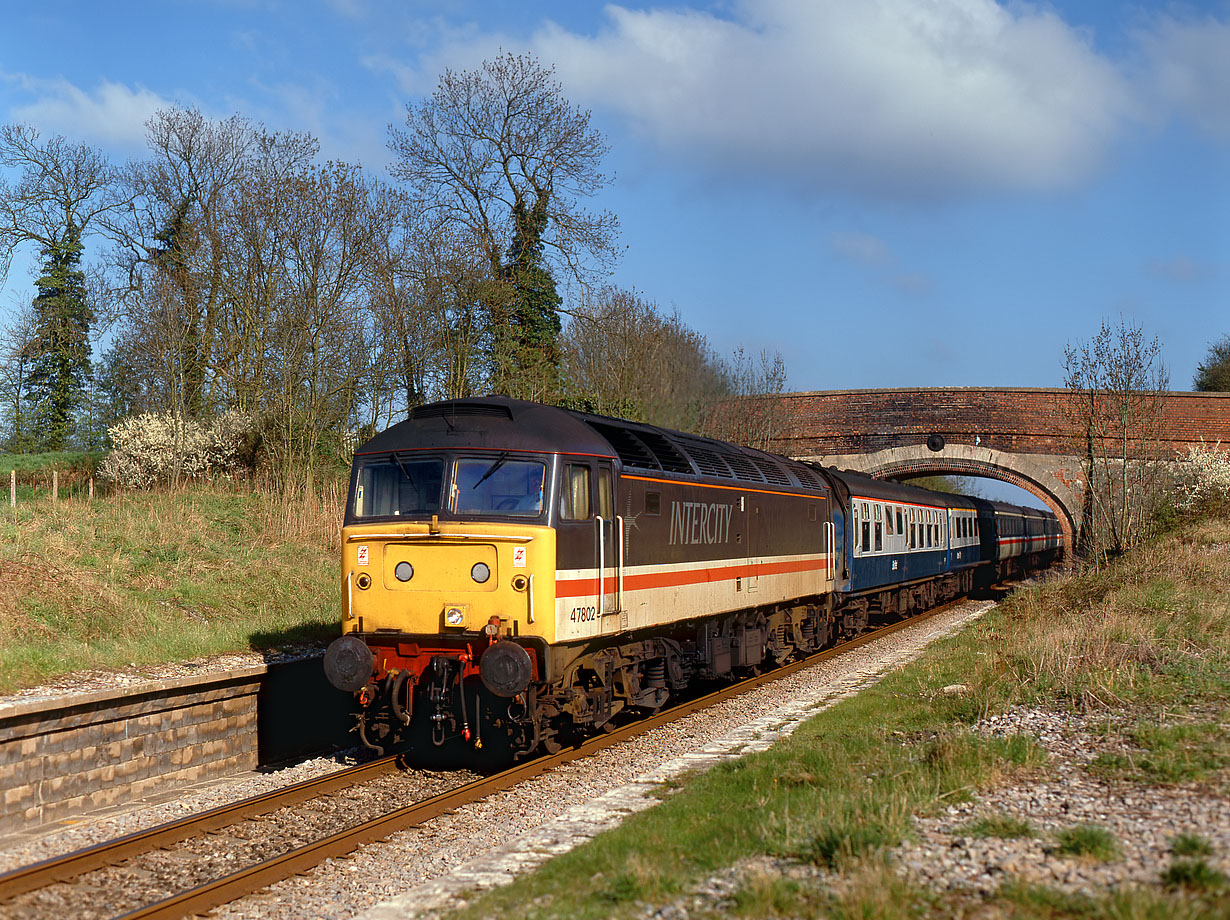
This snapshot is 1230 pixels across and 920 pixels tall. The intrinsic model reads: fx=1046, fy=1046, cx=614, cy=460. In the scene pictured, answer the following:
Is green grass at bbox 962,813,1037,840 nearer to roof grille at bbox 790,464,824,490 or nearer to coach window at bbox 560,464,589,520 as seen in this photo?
coach window at bbox 560,464,589,520

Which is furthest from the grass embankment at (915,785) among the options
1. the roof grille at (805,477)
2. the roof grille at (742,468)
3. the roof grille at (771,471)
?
the roof grille at (805,477)

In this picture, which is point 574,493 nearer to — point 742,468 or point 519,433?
point 519,433

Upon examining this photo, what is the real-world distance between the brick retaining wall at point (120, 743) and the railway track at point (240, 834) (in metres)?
1.54

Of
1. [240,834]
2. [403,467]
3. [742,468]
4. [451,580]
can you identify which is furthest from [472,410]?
[742,468]

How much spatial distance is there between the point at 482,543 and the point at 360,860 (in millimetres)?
3231

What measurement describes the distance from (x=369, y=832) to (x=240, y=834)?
1.11 m

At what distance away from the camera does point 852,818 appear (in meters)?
6.90

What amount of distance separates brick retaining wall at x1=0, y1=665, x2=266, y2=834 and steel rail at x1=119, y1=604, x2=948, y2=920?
3086mm

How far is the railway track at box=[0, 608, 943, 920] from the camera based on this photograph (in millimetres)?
7176

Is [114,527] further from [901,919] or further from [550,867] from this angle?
[901,919]

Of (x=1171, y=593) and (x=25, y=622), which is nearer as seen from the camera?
(x=25, y=622)

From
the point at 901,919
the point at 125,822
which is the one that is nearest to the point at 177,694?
the point at 125,822

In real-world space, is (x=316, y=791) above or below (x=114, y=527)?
below

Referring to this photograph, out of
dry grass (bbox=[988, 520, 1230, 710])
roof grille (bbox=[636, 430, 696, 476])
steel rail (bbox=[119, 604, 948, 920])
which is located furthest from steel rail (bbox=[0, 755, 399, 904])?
dry grass (bbox=[988, 520, 1230, 710])
